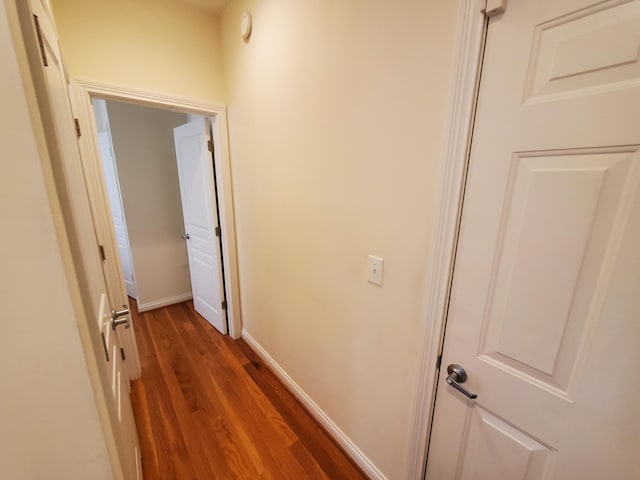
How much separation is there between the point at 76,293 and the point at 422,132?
1052 millimetres

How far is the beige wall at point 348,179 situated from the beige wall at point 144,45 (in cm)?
19

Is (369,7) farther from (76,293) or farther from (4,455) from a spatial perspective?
(4,455)

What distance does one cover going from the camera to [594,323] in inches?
23.9

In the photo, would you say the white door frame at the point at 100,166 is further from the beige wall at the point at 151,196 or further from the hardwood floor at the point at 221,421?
the beige wall at the point at 151,196

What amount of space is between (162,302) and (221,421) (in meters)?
1.98

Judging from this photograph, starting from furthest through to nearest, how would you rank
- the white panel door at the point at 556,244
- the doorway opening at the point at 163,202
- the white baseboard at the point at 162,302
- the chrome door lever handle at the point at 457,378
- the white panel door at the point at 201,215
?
the white baseboard at the point at 162,302, the doorway opening at the point at 163,202, the white panel door at the point at 201,215, the chrome door lever handle at the point at 457,378, the white panel door at the point at 556,244

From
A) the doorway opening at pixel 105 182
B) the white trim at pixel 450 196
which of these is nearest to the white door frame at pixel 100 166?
the doorway opening at pixel 105 182

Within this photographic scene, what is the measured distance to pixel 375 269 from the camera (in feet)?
3.64

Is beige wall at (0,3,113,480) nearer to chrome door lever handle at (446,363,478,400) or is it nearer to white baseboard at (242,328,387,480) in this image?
chrome door lever handle at (446,363,478,400)

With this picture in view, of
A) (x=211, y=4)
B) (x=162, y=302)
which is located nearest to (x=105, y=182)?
(x=211, y=4)

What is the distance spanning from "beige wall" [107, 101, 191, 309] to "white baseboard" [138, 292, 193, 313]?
0.01m

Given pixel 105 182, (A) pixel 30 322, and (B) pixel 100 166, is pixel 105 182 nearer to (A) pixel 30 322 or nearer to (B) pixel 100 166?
(B) pixel 100 166

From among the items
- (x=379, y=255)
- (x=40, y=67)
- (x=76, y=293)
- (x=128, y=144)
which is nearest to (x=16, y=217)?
(x=76, y=293)

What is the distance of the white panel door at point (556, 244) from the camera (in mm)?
550
